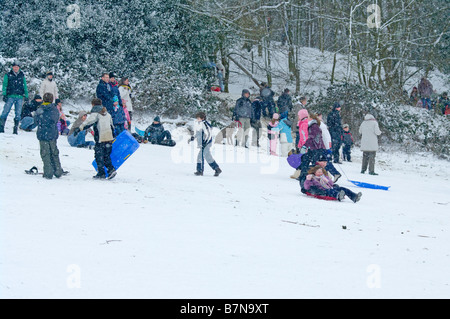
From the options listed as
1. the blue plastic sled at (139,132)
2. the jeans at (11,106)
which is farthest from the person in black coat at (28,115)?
the blue plastic sled at (139,132)

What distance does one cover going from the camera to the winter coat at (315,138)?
12.7 m

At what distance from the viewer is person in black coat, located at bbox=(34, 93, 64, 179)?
35.9ft

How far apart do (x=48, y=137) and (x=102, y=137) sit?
947 millimetres

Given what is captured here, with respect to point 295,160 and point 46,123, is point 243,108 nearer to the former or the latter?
point 295,160

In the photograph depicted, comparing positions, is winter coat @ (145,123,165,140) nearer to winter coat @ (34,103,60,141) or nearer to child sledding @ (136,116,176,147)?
child sledding @ (136,116,176,147)

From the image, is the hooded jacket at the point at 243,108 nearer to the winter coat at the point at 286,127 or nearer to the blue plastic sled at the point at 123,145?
the winter coat at the point at 286,127

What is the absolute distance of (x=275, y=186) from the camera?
504 inches

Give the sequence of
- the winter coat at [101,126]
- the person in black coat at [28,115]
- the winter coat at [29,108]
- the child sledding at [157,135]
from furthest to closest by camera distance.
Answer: the child sledding at [157,135], the winter coat at [29,108], the person in black coat at [28,115], the winter coat at [101,126]

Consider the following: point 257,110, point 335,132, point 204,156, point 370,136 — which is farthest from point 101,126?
point 257,110

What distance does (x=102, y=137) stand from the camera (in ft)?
37.1

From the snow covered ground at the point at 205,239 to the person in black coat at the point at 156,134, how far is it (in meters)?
6.17

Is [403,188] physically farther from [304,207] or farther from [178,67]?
[178,67]

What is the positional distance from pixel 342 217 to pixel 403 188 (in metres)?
5.86
